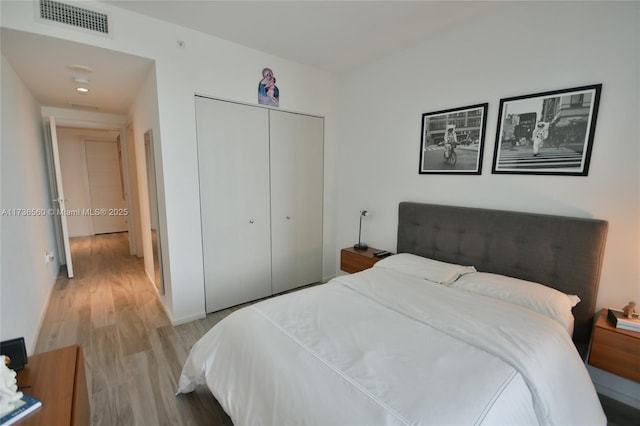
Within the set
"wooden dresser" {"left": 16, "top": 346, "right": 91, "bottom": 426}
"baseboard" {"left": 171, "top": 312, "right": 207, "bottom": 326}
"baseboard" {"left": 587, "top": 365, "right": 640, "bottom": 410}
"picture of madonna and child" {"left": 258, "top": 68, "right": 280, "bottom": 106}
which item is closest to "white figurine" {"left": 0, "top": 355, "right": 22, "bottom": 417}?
"wooden dresser" {"left": 16, "top": 346, "right": 91, "bottom": 426}

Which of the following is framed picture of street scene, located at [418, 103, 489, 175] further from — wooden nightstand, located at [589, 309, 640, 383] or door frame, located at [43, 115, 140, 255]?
door frame, located at [43, 115, 140, 255]

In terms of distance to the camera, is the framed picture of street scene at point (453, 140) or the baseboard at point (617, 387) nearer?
the baseboard at point (617, 387)

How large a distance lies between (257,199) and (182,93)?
1183mm

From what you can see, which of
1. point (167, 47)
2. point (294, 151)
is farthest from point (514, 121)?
point (167, 47)

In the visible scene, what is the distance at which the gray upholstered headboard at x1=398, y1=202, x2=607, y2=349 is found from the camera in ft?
5.91

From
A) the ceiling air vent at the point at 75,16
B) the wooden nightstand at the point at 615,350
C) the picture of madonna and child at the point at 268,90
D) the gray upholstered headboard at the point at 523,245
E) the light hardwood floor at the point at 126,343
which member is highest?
the ceiling air vent at the point at 75,16

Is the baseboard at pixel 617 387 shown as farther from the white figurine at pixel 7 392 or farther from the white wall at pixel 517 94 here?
the white figurine at pixel 7 392

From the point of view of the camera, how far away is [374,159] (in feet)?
10.3

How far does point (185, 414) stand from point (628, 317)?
8.65 feet

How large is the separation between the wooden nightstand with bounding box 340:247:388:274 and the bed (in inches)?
19.5

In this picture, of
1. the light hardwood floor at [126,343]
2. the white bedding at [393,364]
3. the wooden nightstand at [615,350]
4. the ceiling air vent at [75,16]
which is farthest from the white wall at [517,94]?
the ceiling air vent at [75,16]

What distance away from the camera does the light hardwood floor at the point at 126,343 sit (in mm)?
1725

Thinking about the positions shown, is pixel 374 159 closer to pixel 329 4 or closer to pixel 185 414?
pixel 329 4

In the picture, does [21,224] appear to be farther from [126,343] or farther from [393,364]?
[393,364]
